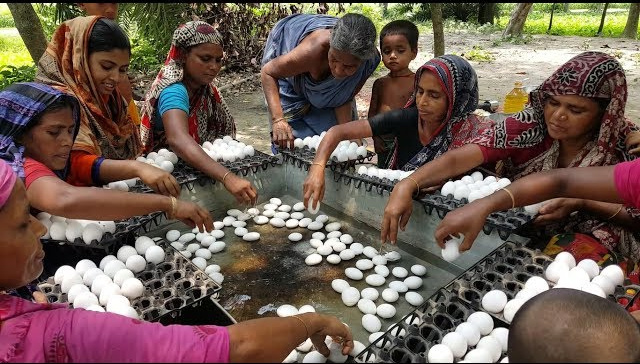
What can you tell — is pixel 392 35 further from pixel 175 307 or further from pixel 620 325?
pixel 620 325

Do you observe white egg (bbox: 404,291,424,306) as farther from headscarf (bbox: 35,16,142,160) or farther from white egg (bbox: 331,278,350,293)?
headscarf (bbox: 35,16,142,160)

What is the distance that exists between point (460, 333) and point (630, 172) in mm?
1044

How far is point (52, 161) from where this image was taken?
200 centimetres

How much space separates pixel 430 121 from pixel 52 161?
2.10 m

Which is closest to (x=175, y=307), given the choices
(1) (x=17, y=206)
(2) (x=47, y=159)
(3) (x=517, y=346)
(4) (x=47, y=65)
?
(1) (x=17, y=206)

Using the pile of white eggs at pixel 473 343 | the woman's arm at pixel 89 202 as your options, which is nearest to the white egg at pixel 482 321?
the pile of white eggs at pixel 473 343

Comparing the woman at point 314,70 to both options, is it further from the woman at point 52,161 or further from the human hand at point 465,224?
the human hand at point 465,224

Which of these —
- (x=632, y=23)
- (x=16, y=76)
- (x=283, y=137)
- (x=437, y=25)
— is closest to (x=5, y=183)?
(x=283, y=137)

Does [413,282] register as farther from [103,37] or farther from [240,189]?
[103,37]

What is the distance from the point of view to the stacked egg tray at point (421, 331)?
4.34ft

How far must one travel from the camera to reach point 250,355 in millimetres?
1180

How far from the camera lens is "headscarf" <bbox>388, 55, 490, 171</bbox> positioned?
248 cm

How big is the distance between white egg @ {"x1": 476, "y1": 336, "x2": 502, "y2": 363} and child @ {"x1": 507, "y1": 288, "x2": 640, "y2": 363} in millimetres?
514

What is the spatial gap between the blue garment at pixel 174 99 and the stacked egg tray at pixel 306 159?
2.41 feet
